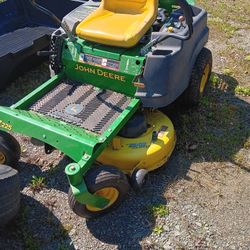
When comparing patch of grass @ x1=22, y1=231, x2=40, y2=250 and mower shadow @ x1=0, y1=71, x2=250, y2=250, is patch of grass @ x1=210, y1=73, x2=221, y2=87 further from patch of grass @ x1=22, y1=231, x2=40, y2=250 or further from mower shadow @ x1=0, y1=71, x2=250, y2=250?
patch of grass @ x1=22, y1=231, x2=40, y2=250

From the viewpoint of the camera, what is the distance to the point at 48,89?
349cm

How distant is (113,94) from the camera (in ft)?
11.4

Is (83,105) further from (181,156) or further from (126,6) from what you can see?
(126,6)

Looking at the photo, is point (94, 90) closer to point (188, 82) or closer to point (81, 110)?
point (81, 110)

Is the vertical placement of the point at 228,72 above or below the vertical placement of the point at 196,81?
below

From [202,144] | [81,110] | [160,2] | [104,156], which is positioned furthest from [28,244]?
[160,2]

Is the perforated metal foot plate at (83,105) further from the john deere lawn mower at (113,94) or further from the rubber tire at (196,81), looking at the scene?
the rubber tire at (196,81)

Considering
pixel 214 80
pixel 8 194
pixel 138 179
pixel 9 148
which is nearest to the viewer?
pixel 8 194

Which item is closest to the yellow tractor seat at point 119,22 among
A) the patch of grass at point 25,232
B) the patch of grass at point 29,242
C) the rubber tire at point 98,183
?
the rubber tire at point 98,183

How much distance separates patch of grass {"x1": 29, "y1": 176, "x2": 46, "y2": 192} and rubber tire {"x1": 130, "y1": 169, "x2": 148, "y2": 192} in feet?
2.30

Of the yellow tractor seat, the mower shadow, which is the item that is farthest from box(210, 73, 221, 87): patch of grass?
the yellow tractor seat

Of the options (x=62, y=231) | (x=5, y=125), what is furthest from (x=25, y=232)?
(x=5, y=125)

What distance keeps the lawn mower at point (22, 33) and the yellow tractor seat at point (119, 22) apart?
962 mm

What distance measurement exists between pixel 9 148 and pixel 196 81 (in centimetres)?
165
